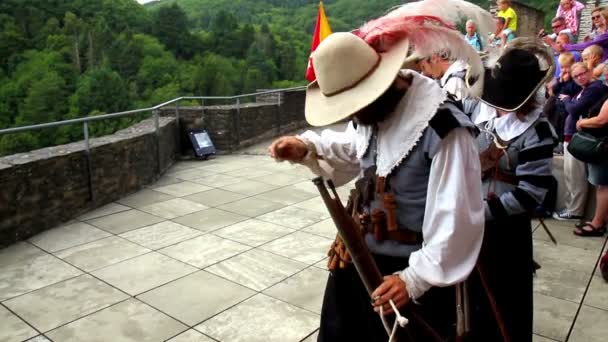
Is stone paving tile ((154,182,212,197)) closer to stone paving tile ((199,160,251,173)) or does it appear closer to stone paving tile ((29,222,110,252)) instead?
stone paving tile ((199,160,251,173))

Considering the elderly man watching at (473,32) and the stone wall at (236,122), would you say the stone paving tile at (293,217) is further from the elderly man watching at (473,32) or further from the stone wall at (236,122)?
the stone wall at (236,122)

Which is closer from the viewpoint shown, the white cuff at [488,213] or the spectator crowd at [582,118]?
the white cuff at [488,213]

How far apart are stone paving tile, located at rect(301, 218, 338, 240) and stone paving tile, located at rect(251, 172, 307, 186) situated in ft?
6.03

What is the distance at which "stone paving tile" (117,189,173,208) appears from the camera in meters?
5.80

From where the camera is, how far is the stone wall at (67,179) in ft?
14.5

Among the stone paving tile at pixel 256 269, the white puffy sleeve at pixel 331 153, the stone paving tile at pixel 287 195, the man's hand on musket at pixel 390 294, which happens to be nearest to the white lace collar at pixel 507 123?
the white puffy sleeve at pixel 331 153

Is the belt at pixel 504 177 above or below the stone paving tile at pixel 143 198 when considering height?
above

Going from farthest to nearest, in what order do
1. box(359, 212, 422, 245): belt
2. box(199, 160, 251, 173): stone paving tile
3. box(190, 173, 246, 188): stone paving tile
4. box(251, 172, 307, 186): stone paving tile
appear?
box(199, 160, 251, 173): stone paving tile → box(251, 172, 307, 186): stone paving tile → box(190, 173, 246, 188): stone paving tile → box(359, 212, 422, 245): belt

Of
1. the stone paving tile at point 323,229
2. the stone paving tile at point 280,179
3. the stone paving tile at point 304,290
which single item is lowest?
the stone paving tile at point 280,179

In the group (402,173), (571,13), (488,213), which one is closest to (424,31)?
(402,173)

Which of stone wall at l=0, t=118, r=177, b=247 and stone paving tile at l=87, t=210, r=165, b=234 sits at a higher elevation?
stone wall at l=0, t=118, r=177, b=247

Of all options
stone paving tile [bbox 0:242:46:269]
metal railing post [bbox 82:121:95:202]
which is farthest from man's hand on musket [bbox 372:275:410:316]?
metal railing post [bbox 82:121:95:202]

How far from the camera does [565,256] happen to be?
13.9 feet

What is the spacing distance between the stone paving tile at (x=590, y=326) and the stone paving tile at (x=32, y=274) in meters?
3.63
